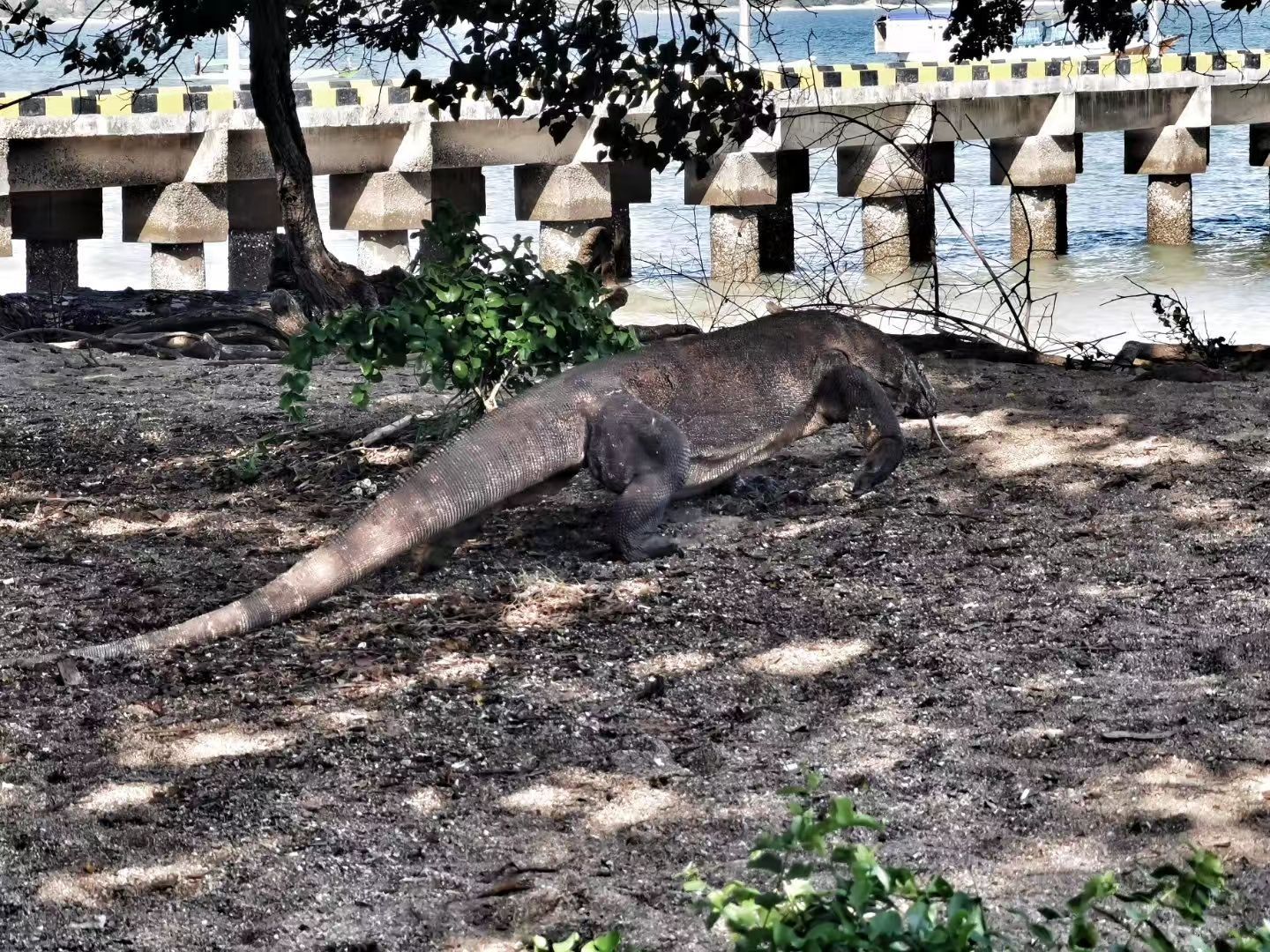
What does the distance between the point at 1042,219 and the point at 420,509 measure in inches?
769

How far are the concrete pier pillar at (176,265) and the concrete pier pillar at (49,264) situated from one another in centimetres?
78

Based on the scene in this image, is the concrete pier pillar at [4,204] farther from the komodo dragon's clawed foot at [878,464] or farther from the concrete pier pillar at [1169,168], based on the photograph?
the concrete pier pillar at [1169,168]

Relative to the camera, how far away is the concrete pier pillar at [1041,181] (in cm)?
2256

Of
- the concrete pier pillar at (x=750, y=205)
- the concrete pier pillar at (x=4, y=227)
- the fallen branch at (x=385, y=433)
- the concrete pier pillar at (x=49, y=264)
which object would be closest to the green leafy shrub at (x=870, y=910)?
the fallen branch at (x=385, y=433)

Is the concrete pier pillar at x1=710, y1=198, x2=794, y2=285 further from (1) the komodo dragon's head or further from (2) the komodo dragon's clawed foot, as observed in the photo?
(2) the komodo dragon's clawed foot

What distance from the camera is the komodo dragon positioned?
4887 mm

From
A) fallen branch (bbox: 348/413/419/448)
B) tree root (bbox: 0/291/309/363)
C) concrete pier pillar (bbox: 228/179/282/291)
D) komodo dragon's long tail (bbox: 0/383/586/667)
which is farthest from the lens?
concrete pier pillar (bbox: 228/179/282/291)

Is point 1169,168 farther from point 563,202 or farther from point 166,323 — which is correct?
point 166,323

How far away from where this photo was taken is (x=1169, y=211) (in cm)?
Result: 2447

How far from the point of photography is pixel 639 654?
15.1 feet

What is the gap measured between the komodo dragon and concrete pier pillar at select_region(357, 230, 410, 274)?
12.6 metres

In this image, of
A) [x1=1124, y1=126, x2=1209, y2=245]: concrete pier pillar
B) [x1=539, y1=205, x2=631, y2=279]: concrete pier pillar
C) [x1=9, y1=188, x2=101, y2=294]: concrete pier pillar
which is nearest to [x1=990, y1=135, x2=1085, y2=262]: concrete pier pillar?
[x1=1124, y1=126, x2=1209, y2=245]: concrete pier pillar

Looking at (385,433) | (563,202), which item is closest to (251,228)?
(563,202)

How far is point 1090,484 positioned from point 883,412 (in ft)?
2.88
